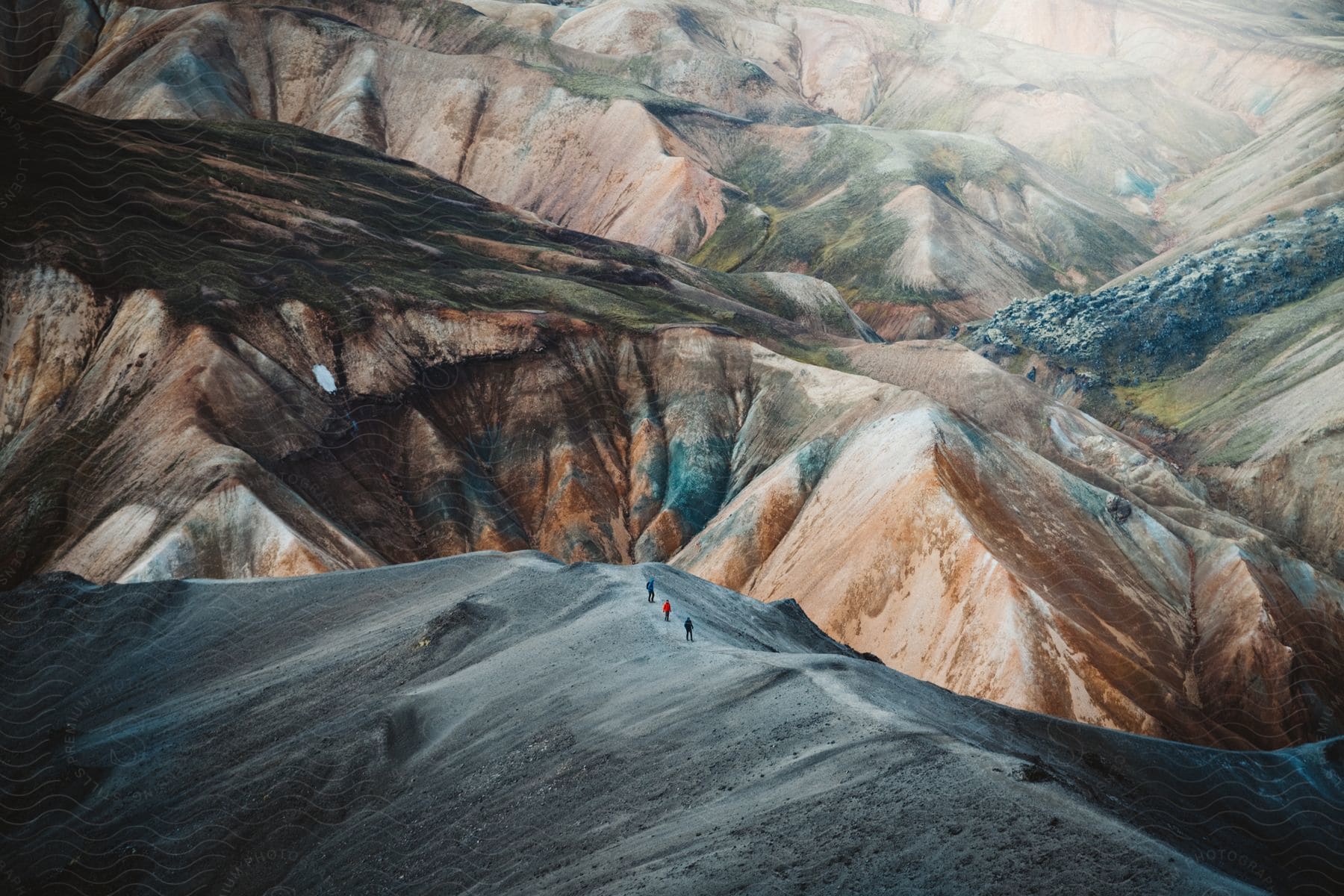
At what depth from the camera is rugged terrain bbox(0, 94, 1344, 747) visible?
46906mm

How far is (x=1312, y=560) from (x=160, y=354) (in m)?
69.5

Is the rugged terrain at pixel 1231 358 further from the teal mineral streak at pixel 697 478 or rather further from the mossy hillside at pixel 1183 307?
the teal mineral streak at pixel 697 478

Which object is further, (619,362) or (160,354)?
(619,362)

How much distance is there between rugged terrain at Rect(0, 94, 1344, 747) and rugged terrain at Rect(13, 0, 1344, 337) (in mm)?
41185

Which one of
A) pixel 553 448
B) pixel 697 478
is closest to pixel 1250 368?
pixel 697 478

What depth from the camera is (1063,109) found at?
169125 millimetres

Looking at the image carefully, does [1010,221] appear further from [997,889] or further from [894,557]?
[997,889]

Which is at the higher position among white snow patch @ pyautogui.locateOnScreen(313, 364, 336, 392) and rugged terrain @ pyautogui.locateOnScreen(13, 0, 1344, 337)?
rugged terrain @ pyautogui.locateOnScreen(13, 0, 1344, 337)

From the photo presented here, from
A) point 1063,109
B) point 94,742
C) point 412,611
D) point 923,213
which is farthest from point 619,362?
point 1063,109

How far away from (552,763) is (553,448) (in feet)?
139

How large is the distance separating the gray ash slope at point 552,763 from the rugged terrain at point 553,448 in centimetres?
897

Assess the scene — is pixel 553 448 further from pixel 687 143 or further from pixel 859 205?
pixel 687 143

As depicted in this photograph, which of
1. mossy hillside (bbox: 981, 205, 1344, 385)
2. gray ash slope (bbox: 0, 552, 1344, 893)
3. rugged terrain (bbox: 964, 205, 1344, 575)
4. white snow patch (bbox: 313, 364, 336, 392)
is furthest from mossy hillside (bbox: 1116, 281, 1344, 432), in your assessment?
white snow patch (bbox: 313, 364, 336, 392)

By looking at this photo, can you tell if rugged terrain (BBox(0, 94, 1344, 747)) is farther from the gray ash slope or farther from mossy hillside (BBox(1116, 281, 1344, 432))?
mossy hillside (BBox(1116, 281, 1344, 432))
